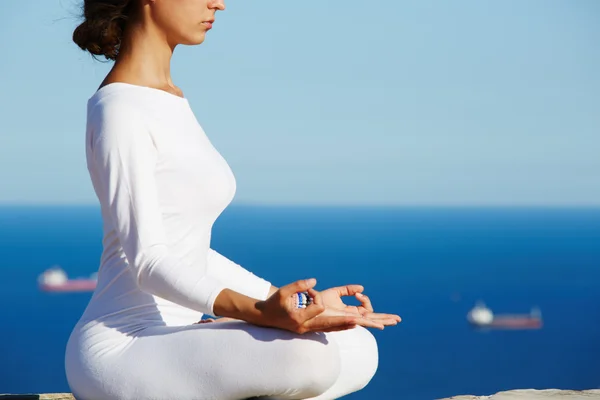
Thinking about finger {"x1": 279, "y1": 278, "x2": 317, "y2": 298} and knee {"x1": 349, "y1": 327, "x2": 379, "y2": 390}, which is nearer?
finger {"x1": 279, "y1": 278, "x2": 317, "y2": 298}

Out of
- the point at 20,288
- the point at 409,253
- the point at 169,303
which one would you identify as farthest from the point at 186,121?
the point at 409,253

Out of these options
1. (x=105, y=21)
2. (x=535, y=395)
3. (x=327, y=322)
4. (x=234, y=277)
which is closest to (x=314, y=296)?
(x=327, y=322)

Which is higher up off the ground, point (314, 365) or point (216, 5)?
point (216, 5)

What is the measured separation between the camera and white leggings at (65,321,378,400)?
5.77 feet

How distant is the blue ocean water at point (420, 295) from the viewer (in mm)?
34281

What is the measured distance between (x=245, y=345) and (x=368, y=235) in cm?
8279

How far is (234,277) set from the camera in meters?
2.31

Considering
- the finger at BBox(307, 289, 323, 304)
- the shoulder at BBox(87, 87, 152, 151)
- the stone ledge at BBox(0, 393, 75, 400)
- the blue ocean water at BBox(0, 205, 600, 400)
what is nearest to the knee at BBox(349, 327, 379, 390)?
the finger at BBox(307, 289, 323, 304)

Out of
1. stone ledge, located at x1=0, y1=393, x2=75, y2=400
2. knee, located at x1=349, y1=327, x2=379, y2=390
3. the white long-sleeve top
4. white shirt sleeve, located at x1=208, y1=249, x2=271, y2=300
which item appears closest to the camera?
the white long-sleeve top

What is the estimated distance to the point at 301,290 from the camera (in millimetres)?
1737

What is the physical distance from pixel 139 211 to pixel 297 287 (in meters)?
0.36

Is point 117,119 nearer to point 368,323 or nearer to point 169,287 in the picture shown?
point 169,287

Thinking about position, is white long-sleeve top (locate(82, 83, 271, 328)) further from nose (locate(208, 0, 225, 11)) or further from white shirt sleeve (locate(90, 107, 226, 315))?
nose (locate(208, 0, 225, 11))

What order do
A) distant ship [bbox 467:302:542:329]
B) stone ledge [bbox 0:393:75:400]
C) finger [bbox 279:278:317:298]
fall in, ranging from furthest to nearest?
distant ship [bbox 467:302:542:329], stone ledge [bbox 0:393:75:400], finger [bbox 279:278:317:298]
